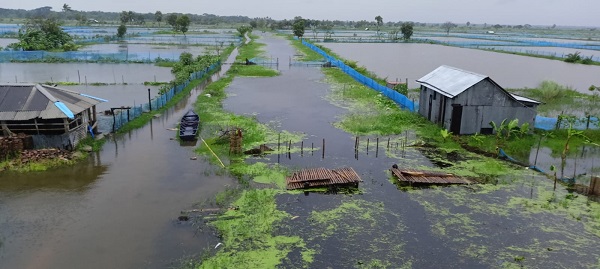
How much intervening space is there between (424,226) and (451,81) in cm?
1296

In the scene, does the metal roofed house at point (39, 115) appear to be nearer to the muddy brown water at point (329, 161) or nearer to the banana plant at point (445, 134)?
the muddy brown water at point (329, 161)

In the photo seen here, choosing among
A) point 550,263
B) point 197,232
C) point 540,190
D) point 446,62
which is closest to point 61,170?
point 197,232

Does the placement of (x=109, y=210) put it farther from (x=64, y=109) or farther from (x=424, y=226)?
(x=424, y=226)

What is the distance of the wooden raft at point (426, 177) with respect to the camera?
1668cm

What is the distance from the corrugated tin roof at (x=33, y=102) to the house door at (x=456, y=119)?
18.7 metres

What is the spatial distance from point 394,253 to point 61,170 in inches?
553

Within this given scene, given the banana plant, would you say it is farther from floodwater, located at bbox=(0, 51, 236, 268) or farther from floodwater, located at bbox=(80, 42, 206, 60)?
floodwater, located at bbox=(80, 42, 206, 60)

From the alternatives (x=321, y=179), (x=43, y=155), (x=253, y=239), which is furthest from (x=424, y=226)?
(x=43, y=155)

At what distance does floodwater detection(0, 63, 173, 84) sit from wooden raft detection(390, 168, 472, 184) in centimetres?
2849

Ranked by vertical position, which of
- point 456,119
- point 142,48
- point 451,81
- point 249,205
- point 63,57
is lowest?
point 249,205

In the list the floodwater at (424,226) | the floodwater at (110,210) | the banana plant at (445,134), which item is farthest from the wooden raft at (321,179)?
the banana plant at (445,134)

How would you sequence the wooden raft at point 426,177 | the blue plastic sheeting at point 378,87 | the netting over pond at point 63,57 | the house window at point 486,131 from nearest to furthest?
the wooden raft at point 426,177 < the house window at point 486,131 < the blue plastic sheeting at point 378,87 < the netting over pond at point 63,57

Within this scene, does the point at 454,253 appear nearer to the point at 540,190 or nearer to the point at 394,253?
the point at 394,253

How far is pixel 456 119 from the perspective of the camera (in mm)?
22578
